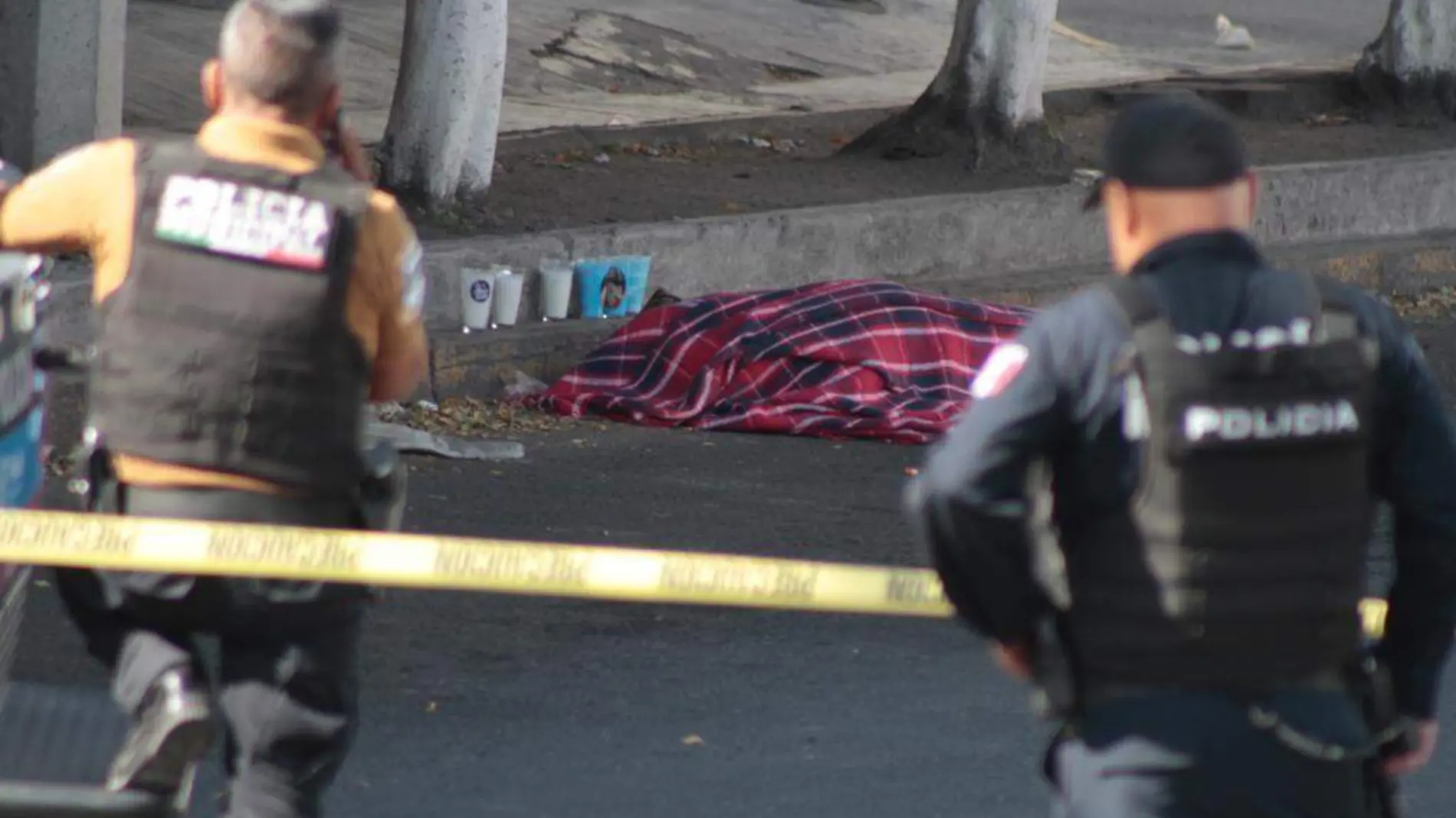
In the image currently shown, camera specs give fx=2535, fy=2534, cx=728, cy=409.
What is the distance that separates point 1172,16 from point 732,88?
20.4 feet

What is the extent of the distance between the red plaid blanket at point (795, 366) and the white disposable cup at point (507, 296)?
340mm

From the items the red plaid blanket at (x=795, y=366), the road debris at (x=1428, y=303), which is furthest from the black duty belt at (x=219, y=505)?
the road debris at (x=1428, y=303)

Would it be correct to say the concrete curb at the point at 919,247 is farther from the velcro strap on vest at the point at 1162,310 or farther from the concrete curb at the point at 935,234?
the velcro strap on vest at the point at 1162,310

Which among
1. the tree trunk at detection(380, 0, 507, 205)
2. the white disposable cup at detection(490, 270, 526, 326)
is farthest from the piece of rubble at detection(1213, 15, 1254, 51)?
the white disposable cup at detection(490, 270, 526, 326)

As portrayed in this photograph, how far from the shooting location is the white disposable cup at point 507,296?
30.9 feet

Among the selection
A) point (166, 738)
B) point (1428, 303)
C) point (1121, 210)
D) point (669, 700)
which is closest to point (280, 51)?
point (166, 738)

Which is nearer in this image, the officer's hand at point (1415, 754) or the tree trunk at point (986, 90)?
the officer's hand at point (1415, 754)

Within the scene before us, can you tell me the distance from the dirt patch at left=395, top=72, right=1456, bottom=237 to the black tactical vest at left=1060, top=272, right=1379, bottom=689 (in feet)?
24.5

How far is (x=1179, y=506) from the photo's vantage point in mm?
3014

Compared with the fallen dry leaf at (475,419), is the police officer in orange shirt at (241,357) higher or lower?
higher

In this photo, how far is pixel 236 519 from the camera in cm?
374

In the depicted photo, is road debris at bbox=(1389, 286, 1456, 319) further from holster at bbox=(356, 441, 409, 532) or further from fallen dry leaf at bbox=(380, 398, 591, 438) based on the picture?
holster at bbox=(356, 441, 409, 532)

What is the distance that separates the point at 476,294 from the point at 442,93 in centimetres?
148

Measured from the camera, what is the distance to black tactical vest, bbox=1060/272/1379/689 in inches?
119
